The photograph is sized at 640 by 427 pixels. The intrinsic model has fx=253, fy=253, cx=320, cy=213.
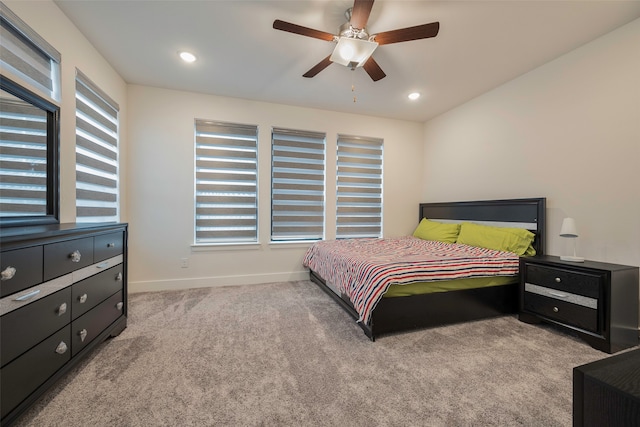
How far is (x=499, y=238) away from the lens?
2.94m

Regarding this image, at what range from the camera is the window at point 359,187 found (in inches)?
163

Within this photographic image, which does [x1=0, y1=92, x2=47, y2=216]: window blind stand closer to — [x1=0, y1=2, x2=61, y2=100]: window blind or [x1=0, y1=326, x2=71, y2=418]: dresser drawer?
[x1=0, y1=2, x2=61, y2=100]: window blind

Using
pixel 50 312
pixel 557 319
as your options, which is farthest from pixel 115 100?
pixel 557 319

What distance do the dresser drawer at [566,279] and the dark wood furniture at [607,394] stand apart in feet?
6.07

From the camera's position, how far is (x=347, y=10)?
6.52 feet

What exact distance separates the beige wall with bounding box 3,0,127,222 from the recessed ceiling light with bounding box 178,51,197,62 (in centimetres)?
80

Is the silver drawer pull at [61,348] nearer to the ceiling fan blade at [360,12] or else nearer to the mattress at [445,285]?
the mattress at [445,285]

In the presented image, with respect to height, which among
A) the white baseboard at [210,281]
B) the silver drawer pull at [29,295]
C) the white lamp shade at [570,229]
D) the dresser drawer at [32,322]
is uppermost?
the white lamp shade at [570,229]

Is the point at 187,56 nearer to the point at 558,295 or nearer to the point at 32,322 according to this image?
the point at 32,322

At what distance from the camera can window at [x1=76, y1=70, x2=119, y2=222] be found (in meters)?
2.33

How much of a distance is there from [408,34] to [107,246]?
277 cm

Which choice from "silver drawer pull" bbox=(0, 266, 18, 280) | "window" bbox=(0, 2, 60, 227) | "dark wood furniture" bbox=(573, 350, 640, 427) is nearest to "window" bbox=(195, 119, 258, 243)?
"window" bbox=(0, 2, 60, 227)

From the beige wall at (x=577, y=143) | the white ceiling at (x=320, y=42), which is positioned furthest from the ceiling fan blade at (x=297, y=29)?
the beige wall at (x=577, y=143)

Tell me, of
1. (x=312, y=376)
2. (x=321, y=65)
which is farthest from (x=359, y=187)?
(x=312, y=376)
